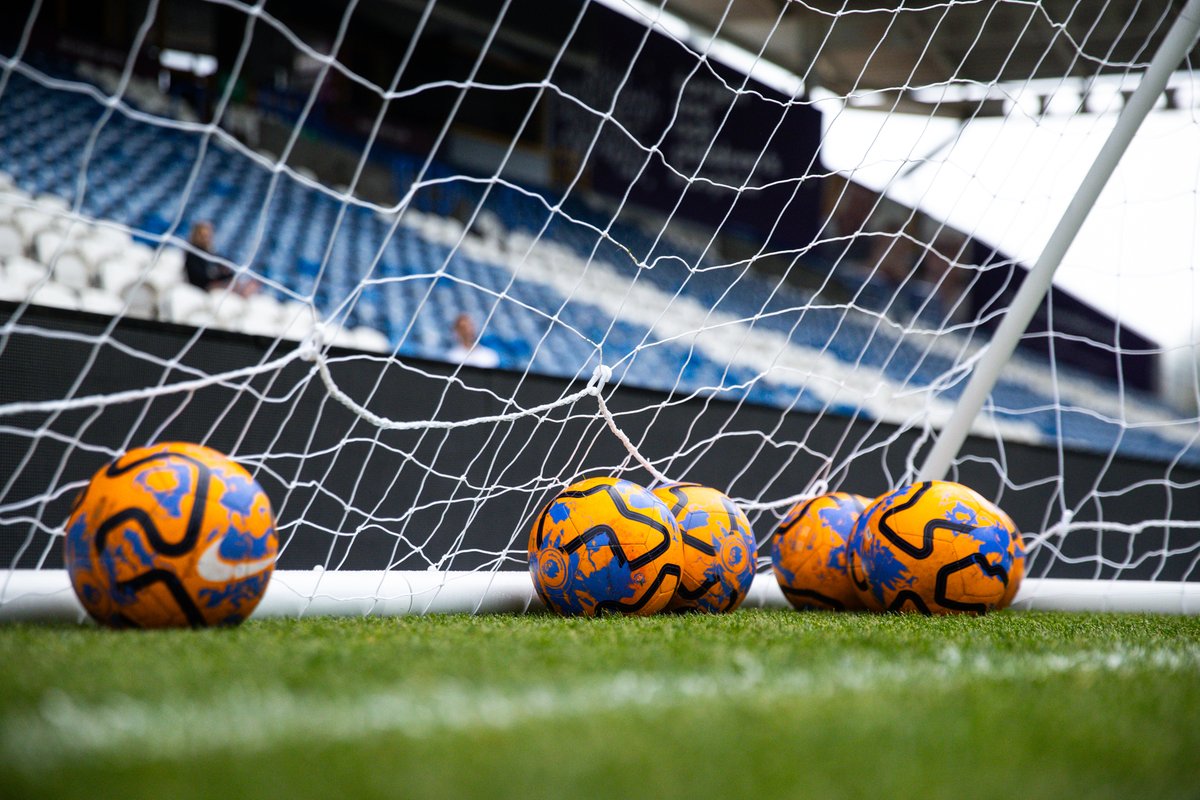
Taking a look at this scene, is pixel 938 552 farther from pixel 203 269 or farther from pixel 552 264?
pixel 552 264

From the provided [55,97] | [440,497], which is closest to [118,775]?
[440,497]

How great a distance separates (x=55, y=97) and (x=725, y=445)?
7283mm

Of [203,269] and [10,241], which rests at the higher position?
[203,269]

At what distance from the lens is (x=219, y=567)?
2.45 m

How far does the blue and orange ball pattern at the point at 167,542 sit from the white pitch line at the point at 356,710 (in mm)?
763

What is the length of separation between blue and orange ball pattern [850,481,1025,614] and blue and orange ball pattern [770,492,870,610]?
0.77 ft

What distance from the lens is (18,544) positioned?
3531mm

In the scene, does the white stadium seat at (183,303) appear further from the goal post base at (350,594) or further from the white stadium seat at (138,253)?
the goal post base at (350,594)

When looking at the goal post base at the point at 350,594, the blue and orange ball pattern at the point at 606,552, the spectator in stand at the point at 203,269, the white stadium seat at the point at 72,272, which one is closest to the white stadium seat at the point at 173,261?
the spectator in stand at the point at 203,269

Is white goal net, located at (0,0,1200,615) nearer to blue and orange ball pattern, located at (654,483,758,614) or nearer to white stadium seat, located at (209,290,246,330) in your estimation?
white stadium seat, located at (209,290,246,330)

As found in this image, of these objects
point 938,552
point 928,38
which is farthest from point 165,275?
point 928,38

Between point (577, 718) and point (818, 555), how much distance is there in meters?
2.55

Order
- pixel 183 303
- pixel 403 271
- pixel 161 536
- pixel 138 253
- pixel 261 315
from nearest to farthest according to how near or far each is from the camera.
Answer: pixel 161 536 → pixel 183 303 → pixel 138 253 → pixel 261 315 → pixel 403 271

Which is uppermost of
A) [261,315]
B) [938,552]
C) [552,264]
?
[938,552]
